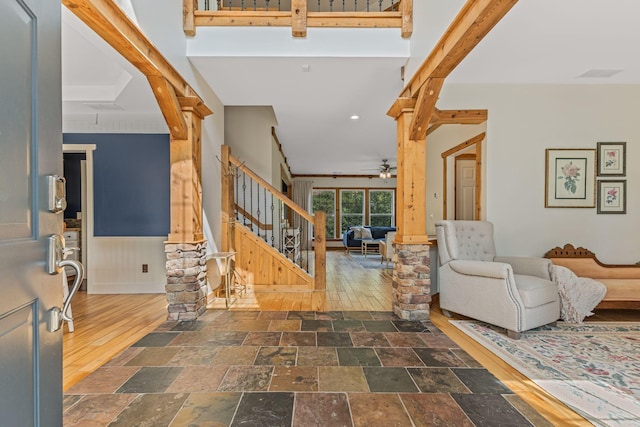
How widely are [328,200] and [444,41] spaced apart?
9.21 m

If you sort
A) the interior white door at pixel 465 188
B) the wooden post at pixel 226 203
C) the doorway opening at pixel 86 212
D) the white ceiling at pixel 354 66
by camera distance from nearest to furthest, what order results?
1. the white ceiling at pixel 354 66
2. the doorway opening at pixel 86 212
3. the wooden post at pixel 226 203
4. the interior white door at pixel 465 188

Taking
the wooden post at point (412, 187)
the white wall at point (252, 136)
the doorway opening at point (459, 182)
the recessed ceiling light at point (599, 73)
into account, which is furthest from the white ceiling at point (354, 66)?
the doorway opening at point (459, 182)

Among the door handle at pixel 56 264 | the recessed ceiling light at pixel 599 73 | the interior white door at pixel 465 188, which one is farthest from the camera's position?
the interior white door at pixel 465 188

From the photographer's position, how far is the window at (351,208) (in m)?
11.5

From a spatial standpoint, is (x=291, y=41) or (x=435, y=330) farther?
(x=291, y=41)

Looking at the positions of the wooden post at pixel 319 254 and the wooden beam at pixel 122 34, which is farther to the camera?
the wooden post at pixel 319 254

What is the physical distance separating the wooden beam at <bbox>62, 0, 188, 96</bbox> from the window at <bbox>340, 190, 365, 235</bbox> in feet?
29.3

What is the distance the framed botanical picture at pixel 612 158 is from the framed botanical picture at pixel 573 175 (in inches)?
3.5

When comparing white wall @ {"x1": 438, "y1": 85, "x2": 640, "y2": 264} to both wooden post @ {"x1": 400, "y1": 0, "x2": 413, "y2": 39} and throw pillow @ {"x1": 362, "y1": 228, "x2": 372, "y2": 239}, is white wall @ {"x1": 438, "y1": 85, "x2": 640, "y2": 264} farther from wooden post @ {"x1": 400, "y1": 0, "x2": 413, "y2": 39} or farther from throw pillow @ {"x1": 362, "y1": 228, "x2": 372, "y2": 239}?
throw pillow @ {"x1": 362, "y1": 228, "x2": 372, "y2": 239}

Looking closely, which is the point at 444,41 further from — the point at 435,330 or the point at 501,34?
the point at 435,330

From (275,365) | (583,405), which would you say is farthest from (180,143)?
(583,405)

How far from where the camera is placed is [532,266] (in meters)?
3.41

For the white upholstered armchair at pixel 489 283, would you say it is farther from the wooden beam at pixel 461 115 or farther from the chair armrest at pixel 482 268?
the wooden beam at pixel 461 115

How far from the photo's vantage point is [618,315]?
3553 millimetres
